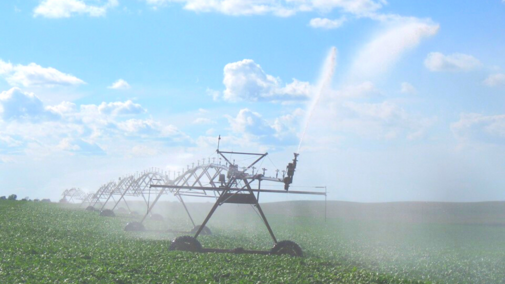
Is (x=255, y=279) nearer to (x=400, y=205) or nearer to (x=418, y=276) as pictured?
(x=418, y=276)

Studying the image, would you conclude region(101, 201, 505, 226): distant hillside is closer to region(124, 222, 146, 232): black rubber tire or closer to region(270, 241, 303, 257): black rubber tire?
region(124, 222, 146, 232): black rubber tire

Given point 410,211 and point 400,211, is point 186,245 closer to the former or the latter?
point 400,211

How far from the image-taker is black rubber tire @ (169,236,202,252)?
85.6 ft

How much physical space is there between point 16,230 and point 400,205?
105260mm

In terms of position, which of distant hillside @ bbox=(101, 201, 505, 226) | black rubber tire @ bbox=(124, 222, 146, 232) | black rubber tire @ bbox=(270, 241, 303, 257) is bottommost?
black rubber tire @ bbox=(270, 241, 303, 257)

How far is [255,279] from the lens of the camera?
1841 centimetres

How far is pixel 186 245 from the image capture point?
26.2m

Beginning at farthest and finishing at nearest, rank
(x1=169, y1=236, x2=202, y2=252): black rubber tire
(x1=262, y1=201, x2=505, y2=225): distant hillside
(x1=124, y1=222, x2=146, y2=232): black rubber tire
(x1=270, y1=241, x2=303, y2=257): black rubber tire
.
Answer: (x1=262, y1=201, x2=505, y2=225): distant hillside
(x1=124, y1=222, x2=146, y2=232): black rubber tire
(x1=169, y1=236, x2=202, y2=252): black rubber tire
(x1=270, y1=241, x2=303, y2=257): black rubber tire

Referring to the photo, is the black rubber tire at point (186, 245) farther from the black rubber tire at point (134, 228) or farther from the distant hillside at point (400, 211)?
the distant hillside at point (400, 211)

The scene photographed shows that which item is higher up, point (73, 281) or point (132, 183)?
point (132, 183)

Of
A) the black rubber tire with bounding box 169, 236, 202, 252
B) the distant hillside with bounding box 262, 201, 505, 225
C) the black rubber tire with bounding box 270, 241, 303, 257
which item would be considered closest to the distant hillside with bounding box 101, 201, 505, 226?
the distant hillside with bounding box 262, 201, 505, 225

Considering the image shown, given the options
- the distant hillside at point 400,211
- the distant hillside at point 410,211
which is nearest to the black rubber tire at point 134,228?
the distant hillside at point 400,211

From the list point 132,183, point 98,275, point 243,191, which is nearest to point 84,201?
point 132,183

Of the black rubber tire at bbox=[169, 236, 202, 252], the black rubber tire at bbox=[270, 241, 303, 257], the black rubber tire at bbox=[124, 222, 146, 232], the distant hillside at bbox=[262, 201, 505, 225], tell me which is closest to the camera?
the black rubber tire at bbox=[270, 241, 303, 257]
